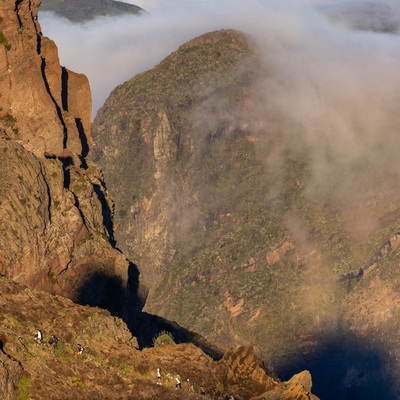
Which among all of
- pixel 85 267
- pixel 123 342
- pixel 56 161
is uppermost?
pixel 123 342

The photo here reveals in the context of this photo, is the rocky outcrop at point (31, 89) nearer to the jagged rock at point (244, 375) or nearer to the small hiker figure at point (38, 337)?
the jagged rock at point (244, 375)

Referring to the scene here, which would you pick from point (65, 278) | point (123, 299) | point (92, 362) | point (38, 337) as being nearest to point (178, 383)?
point (92, 362)

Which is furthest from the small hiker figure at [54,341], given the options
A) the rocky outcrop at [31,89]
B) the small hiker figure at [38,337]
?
the rocky outcrop at [31,89]

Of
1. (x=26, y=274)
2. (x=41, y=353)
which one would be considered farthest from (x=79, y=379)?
(x=26, y=274)

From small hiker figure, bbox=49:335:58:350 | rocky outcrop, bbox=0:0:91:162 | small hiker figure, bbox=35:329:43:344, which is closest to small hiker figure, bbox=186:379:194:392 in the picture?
small hiker figure, bbox=49:335:58:350

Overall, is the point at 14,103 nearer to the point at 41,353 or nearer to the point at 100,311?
the point at 100,311
